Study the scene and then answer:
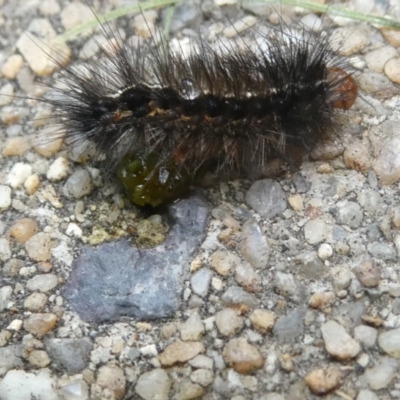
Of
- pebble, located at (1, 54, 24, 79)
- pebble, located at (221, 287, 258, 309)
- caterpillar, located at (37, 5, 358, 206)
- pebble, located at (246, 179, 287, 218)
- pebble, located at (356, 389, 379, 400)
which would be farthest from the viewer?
pebble, located at (1, 54, 24, 79)

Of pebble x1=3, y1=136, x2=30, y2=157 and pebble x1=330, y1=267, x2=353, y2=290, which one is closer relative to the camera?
pebble x1=330, y1=267, x2=353, y2=290

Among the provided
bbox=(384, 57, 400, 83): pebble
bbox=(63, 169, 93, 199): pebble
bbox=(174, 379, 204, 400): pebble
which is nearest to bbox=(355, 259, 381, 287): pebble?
bbox=(174, 379, 204, 400): pebble

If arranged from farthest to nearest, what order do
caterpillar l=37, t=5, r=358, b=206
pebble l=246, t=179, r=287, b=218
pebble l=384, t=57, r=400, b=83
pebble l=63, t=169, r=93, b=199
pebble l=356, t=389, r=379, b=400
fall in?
1. pebble l=384, t=57, r=400, b=83
2. pebble l=63, t=169, r=93, b=199
3. pebble l=246, t=179, r=287, b=218
4. caterpillar l=37, t=5, r=358, b=206
5. pebble l=356, t=389, r=379, b=400

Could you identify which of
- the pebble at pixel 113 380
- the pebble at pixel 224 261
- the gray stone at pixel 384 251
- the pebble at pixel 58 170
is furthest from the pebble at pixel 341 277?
the pebble at pixel 58 170

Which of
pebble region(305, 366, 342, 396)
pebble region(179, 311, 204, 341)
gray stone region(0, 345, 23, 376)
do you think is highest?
gray stone region(0, 345, 23, 376)

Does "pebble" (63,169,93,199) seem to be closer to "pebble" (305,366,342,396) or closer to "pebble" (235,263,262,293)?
"pebble" (235,263,262,293)

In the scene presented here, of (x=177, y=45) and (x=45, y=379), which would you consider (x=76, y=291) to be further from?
(x=177, y=45)

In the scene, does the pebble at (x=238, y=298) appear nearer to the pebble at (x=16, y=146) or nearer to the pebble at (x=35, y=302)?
the pebble at (x=35, y=302)

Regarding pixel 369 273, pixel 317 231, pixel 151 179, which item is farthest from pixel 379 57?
pixel 151 179
